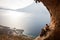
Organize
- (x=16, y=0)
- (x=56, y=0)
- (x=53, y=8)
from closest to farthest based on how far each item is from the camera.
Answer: (x=56, y=0)
(x=53, y=8)
(x=16, y=0)

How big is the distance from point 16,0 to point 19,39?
20.2 meters

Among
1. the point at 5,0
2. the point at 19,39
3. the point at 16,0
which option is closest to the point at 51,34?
the point at 19,39

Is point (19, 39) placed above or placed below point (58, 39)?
above

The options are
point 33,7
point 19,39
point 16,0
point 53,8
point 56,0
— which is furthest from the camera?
point 33,7

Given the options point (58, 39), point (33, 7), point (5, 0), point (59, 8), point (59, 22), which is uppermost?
point (33, 7)

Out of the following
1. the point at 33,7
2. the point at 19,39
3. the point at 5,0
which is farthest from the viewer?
the point at 33,7

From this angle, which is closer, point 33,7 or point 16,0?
point 16,0

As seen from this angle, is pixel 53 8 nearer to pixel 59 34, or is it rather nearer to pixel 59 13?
pixel 59 13

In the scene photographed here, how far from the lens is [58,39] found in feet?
22.6

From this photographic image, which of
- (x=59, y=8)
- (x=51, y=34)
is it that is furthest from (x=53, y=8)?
(x=51, y=34)

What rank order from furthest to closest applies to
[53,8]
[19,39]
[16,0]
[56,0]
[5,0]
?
[16,0], [5,0], [19,39], [53,8], [56,0]

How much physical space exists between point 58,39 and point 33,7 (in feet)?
94.5

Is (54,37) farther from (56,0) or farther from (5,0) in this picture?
(5,0)

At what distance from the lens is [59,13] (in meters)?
6.79
